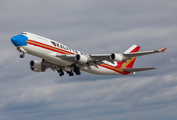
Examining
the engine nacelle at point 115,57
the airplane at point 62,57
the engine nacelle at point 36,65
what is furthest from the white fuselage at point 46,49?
the engine nacelle at point 115,57

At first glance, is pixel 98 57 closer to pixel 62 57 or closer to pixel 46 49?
pixel 62 57

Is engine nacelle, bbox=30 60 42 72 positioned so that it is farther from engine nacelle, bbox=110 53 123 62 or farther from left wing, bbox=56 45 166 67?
engine nacelle, bbox=110 53 123 62

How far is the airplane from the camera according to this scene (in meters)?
44.5

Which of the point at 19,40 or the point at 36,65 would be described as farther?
the point at 36,65

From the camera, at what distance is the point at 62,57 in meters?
46.8

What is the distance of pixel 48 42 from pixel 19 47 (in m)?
4.65

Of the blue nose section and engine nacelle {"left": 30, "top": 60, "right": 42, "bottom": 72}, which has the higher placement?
the blue nose section

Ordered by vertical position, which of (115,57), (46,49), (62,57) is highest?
(46,49)

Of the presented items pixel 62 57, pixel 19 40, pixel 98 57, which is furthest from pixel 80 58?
pixel 19 40

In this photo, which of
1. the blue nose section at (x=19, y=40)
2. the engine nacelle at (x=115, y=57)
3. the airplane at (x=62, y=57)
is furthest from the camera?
the engine nacelle at (x=115, y=57)

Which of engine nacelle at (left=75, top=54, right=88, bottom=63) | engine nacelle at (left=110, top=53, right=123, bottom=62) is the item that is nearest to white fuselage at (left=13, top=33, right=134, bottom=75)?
engine nacelle at (left=75, top=54, right=88, bottom=63)

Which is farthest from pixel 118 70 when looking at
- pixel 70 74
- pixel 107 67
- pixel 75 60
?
pixel 75 60

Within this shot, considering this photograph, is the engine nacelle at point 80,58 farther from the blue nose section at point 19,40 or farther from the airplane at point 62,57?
the blue nose section at point 19,40

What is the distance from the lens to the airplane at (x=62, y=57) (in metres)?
44.5
